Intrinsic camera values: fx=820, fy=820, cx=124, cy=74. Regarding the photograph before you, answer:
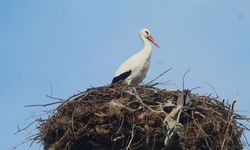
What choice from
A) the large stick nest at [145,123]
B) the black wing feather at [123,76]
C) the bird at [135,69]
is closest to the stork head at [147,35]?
the bird at [135,69]

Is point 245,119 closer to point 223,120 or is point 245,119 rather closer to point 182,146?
point 223,120

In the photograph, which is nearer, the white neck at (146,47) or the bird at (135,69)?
the bird at (135,69)

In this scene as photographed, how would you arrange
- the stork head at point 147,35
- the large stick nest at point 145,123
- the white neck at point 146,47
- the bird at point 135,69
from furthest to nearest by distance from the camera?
the stork head at point 147,35, the white neck at point 146,47, the bird at point 135,69, the large stick nest at point 145,123

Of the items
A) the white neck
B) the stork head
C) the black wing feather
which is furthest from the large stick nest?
the stork head

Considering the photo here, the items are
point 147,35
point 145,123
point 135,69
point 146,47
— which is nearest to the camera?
point 145,123

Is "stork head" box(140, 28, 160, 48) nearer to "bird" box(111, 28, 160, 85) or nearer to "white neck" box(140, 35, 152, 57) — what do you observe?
"white neck" box(140, 35, 152, 57)

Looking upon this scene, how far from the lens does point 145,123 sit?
10.2 metres

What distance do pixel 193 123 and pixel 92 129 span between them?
4.21ft

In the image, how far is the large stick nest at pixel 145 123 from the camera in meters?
10.2

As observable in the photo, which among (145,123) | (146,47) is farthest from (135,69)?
(145,123)

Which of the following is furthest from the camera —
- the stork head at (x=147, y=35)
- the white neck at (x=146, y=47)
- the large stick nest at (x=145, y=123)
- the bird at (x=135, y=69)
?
the stork head at (x=147, y=35)

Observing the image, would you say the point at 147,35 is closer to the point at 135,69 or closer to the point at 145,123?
the point at 135,69

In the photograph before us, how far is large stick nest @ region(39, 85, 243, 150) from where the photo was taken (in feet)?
33.6

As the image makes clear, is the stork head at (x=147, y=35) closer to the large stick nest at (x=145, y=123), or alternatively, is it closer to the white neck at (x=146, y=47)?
the white neck at (x=146, y=47)
